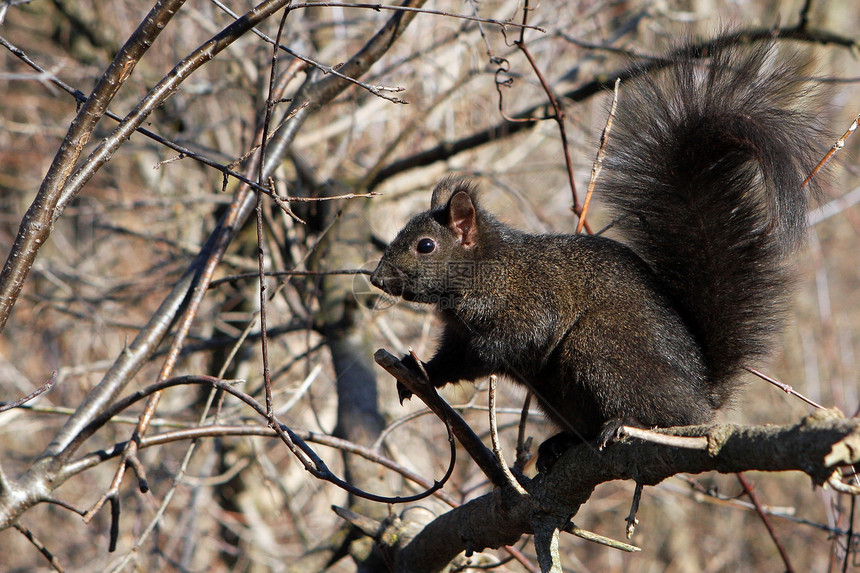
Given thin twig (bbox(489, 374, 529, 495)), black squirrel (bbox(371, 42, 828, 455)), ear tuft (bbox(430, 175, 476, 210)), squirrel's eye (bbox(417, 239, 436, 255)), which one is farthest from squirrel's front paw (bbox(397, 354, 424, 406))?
ear tuft (bbox(430, 175, 476, 210))

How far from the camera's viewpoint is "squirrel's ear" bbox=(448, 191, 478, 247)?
265 centimetres

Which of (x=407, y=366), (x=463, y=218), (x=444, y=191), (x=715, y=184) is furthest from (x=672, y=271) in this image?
(x=444, y=191)

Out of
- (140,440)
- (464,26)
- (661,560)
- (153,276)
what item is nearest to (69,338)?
(153,276)

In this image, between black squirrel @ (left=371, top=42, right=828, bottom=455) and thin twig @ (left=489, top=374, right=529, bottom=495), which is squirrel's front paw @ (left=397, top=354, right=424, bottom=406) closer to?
black squirrel @ (left=371, top=42, right=828, bottom=455)

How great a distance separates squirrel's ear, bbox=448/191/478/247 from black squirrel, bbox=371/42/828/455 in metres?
0.26

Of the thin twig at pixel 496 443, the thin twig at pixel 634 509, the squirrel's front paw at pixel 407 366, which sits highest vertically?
the squirrel's front paw at pixel 407 366

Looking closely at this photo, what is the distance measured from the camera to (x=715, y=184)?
2197mm

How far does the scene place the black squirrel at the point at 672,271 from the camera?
208 centimetres

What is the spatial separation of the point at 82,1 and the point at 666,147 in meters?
4.52

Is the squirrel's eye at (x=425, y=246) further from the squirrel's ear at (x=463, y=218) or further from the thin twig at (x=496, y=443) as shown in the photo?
the thin twig at (x=496, y=443)

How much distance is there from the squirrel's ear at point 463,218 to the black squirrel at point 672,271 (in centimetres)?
26

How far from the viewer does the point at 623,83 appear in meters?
2.43

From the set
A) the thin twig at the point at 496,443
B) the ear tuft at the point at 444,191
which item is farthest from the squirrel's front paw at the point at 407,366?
the ear tuft at the point at 444,191

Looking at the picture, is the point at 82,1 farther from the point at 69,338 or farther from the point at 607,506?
the point at 607,506
